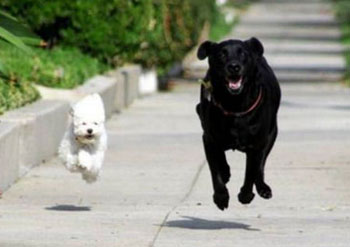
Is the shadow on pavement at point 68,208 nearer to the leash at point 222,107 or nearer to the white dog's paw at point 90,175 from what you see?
the white dog's paw at point 90,175

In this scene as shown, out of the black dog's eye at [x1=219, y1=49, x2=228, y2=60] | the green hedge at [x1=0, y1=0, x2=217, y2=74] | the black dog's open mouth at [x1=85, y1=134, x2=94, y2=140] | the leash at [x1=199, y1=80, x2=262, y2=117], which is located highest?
the black dog's eye at [x1=219, y1=49, x2=228, y2=60]

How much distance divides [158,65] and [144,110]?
3.78m

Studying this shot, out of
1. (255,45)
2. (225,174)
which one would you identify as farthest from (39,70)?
(255,45)

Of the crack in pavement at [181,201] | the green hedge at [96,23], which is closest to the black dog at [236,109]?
the crack in pavement at [181,201]

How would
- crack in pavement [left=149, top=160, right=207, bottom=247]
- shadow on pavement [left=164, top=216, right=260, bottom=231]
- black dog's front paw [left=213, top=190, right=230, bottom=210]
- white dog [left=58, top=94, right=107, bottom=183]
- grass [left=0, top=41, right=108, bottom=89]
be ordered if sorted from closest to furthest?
1. crack in pavement [left=149, top=160, right=207, bottom=247]
2. black dog's front paw [left=213, top=190, right=230, bottom=210]
3. shadow on pavement [left=164, top=216, right=260, bottom=231]
4. white dog [left=58, top=94, right=107, bottom=183]
5. grass [left=0, top=41, right=108, bottom=89]

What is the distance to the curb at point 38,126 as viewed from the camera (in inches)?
495

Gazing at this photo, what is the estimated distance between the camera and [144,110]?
2180cm

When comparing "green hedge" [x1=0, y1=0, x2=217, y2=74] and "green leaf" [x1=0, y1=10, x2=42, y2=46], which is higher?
"green leaf" [x1=0, y1=10, x2=42, y2=46]

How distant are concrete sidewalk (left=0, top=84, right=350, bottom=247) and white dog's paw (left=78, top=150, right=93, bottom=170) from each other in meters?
0.37

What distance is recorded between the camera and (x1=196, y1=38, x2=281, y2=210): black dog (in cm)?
950

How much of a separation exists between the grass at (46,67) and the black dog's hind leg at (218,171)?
5718 mm

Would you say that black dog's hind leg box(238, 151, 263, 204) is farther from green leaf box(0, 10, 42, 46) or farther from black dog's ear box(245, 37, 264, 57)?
green leaf box(0, 10, 42, 46)

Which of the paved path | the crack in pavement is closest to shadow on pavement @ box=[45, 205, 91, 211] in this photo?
the paved path

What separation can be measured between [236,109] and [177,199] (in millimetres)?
2285
